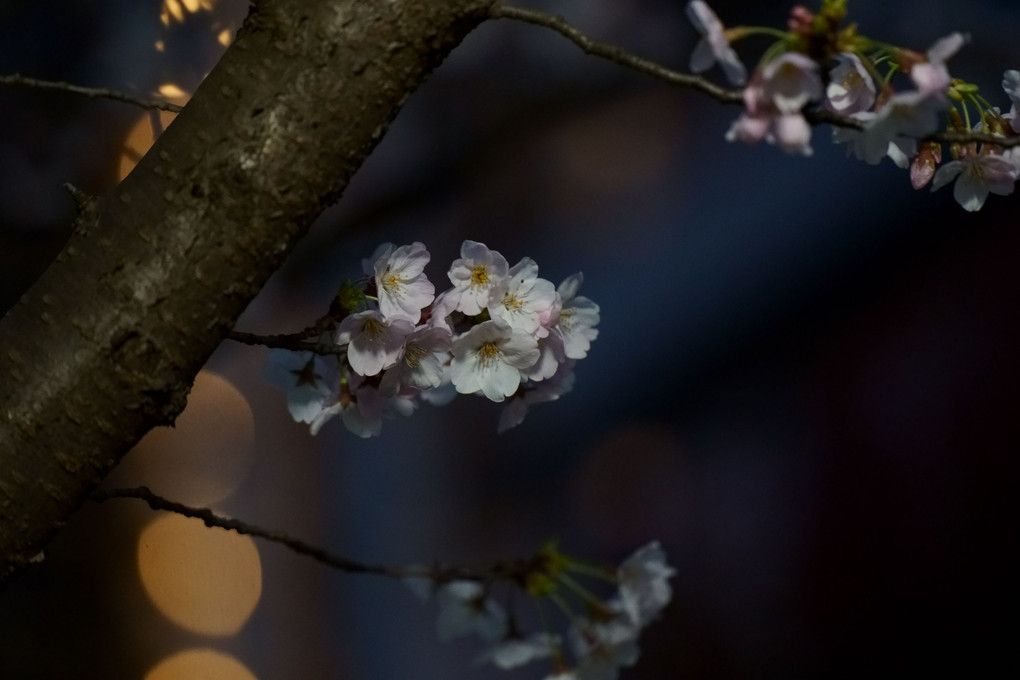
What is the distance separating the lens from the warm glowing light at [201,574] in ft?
4.98

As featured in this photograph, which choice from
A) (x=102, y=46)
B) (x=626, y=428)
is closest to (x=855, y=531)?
(x=626, y=428)

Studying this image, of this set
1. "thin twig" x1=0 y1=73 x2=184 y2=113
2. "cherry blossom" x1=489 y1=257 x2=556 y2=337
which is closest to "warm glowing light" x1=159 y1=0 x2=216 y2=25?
"thin twig" x1=0 y1=73 x2=184 y2=113

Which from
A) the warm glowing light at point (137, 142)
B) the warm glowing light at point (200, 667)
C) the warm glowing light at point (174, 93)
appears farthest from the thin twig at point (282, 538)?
the warm glowing light at point (200, 667)

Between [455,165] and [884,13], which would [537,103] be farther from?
[884,13]

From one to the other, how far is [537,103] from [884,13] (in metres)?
0.59

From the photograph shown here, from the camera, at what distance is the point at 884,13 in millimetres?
1522

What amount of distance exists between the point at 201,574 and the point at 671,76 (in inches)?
57.2

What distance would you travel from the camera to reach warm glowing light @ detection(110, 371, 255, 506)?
1.47 meters

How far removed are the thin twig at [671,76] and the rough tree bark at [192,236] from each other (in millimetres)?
26

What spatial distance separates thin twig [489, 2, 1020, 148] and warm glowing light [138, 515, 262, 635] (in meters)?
1.34

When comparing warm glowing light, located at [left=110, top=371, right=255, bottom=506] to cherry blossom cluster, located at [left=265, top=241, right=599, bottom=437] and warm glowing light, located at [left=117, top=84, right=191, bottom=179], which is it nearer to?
warm glowing light, located at [left=117, top=84, right=191, bottom=179]

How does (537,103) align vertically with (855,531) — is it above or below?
above

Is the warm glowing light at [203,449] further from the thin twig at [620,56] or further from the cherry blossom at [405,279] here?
the thin twig at [620,56]

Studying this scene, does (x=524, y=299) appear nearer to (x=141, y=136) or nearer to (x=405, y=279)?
(x=405, y=279)
